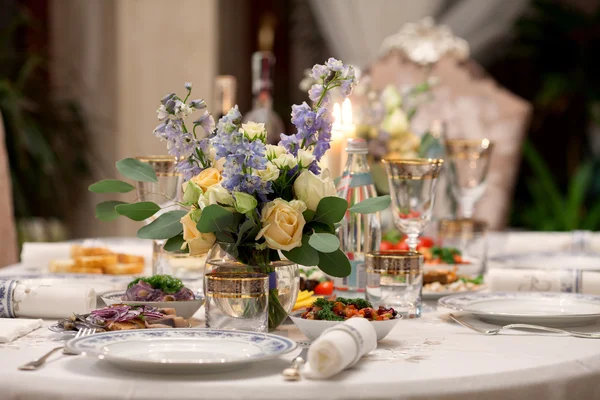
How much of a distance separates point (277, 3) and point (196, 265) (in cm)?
406

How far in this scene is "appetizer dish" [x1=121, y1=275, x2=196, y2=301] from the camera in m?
1.30

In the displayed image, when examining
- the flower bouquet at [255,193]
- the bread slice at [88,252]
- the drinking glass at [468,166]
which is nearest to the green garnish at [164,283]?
the flower bouquet at [255,193]

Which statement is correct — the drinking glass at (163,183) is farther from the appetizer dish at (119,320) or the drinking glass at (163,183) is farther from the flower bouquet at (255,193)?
the appetizer dish at (119,320)

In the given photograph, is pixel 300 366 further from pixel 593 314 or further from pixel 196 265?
pixel 196 265

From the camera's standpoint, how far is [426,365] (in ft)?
3.32

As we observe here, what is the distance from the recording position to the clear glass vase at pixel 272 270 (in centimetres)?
121

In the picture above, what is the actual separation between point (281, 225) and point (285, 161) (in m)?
0.09

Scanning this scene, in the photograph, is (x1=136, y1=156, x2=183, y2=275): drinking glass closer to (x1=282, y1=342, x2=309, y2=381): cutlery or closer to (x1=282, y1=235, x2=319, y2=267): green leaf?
(x1=282, y1=235, x2=319, y2=267): green leaf

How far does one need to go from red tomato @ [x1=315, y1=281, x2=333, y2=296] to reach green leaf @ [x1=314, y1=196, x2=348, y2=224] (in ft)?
1.17

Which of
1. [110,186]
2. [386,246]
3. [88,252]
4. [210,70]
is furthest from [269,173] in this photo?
[210,70]

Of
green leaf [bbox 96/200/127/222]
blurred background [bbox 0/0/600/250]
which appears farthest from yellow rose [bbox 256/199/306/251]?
blurred background [bbox 0/0/600/250]

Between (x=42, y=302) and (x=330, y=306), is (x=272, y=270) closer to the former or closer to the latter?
(x=330, y=306)

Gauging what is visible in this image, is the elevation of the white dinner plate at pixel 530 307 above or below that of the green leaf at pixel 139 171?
below

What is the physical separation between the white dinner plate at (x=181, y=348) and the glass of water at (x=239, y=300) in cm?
8
